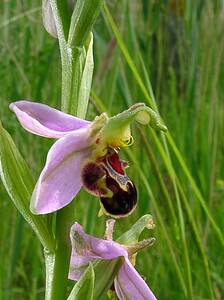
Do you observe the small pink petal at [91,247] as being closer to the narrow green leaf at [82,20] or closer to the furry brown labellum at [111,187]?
Answer: the furry brown labellum at [111,187]

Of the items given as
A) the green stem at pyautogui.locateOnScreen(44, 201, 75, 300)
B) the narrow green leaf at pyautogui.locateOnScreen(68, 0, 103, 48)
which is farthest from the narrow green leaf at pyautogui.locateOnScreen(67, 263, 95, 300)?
the narrow green leaf at pyautogui.locateOnScreen(68, 0, 103, 48)

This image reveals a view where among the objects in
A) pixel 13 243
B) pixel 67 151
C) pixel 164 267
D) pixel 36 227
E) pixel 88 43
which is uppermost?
pixel 88 43

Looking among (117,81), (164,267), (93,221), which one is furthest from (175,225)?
(117,81)

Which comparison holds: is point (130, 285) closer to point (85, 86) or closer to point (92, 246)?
point (92, 246)

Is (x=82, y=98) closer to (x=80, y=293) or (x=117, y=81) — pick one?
(x=80, y=293)

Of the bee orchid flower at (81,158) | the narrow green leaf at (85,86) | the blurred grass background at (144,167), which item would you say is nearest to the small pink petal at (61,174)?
the bee orchid flower at (81,158)

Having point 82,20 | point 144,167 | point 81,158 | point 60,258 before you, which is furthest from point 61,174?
point 144,167
